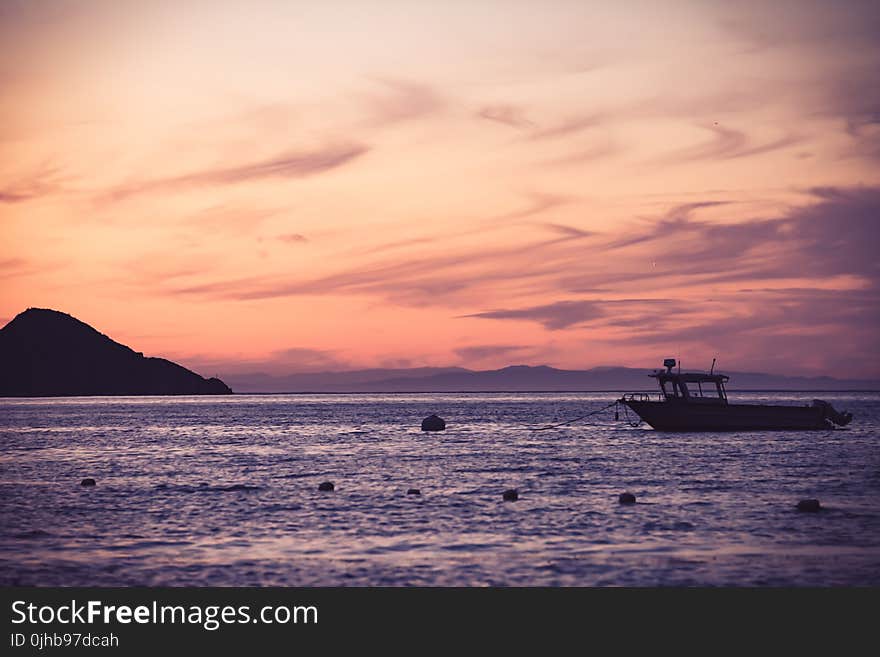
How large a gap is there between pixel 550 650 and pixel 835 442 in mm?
81409

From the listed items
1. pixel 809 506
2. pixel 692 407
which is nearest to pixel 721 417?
pixel 692 407

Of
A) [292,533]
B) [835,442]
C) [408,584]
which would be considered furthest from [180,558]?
[835,442]

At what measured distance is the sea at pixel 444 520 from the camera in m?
24.1

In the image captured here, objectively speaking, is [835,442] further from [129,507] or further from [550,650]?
[550,650]

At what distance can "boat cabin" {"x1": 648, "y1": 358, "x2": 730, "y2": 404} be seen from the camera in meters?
85.8

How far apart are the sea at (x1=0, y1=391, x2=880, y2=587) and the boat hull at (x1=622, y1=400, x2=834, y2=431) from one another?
49.2 feet

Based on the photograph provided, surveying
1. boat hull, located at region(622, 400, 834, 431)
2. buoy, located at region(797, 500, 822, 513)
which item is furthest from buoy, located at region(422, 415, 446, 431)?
buoy, located at region(797, 500, 822, 513)

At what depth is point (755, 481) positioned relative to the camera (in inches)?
1957

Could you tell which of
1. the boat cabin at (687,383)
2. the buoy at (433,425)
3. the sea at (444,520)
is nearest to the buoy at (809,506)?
the sea at (444,520)

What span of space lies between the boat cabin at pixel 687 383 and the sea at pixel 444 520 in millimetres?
13604

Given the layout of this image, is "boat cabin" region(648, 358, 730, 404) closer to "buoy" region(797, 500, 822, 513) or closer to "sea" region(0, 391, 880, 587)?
"sea" region(0, 391, 880, 587)

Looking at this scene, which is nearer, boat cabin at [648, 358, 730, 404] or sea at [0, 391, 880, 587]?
sea at [0, 391, 880, 587]

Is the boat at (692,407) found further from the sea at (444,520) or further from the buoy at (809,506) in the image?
the buoy at (809,506)

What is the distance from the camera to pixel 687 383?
290 feet
